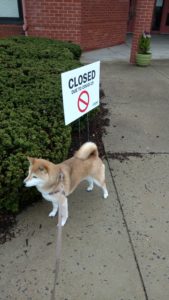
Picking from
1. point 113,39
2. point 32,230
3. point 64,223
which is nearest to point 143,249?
point 64,223

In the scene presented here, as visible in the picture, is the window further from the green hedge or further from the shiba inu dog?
the shiba inu dog

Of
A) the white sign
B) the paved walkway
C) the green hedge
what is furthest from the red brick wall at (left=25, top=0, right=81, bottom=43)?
the white sign

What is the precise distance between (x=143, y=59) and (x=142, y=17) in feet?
3.81

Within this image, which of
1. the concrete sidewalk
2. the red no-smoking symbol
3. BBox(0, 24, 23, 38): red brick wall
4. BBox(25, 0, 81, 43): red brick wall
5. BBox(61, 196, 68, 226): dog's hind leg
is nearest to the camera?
the concrete sidewalk

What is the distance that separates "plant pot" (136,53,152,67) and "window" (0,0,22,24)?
356cm

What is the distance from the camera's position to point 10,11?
8.35 metres

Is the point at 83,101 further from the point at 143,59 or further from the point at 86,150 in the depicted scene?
the point at 143,59

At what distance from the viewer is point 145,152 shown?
4.62 m

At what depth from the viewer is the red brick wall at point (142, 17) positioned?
8258mm

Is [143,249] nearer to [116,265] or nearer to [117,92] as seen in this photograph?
[116,265]

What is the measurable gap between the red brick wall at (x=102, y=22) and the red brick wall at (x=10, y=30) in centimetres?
224

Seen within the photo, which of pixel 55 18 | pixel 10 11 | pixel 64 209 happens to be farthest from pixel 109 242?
pixel 10 11

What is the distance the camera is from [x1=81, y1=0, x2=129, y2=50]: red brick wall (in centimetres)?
956

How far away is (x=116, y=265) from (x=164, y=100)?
454cm
